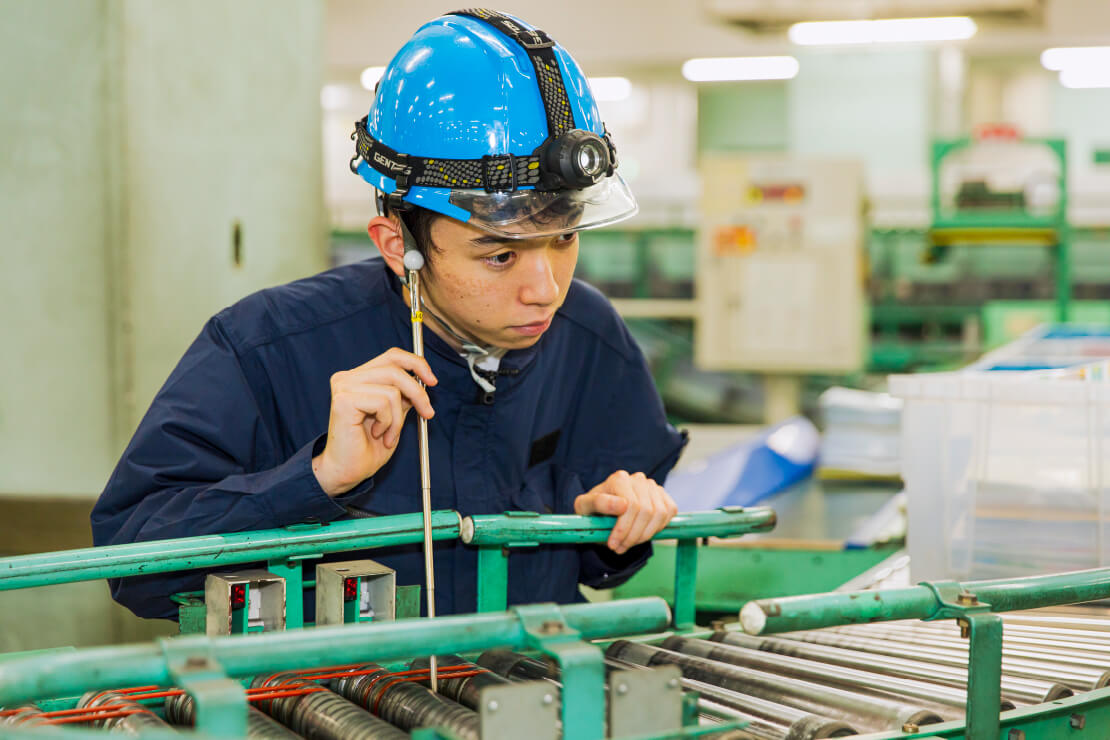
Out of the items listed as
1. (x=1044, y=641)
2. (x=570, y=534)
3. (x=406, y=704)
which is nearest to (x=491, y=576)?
(x=570, y=534)

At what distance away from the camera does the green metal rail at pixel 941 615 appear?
0.91 metres

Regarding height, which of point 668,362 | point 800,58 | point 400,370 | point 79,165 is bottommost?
point 668,362

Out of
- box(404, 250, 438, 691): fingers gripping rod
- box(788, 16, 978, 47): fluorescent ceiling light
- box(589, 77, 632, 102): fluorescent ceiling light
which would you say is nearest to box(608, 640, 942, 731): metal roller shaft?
box(404, 250, 438, 691): fingers gripping rod

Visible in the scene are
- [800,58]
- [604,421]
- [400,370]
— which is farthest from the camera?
[800,58]

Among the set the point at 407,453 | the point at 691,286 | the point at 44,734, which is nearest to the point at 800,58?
the point at 691,286

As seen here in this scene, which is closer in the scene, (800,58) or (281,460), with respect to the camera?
(281,460)

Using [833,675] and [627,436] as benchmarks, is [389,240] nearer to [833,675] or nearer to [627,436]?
[627,436]

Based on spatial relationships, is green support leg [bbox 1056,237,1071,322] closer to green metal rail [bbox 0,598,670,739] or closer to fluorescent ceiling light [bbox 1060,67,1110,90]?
green metal rail [bbox 0,598,670,739]

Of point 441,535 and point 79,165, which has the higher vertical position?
point 79,165

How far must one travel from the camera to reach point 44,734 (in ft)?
2.07

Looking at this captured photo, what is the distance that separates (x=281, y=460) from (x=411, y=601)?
0.31m

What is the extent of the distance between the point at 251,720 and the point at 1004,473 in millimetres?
1161

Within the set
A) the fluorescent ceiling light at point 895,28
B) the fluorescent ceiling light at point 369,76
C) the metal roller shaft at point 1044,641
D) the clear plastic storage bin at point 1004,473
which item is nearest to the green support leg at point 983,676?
the metal roller shaft at point 1044,641

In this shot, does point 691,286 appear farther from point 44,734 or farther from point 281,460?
point 44,734
